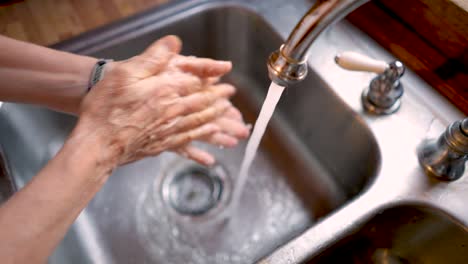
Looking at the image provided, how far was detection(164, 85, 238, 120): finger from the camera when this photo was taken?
530 mm

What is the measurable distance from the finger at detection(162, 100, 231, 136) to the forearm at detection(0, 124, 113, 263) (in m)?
0.13

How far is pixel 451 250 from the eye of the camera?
490mm

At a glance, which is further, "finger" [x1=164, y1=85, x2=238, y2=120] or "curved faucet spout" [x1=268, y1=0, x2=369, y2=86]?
"finger" [x1=164, y1=85, x2=238, y2=120]

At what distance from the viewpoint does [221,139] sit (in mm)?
632

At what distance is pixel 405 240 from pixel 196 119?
377 mm

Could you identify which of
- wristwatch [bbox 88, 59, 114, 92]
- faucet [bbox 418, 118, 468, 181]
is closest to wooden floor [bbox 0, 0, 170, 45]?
wristwatch [bbox 88, 59, 114, 92]

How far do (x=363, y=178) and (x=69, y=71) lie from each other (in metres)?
0.50

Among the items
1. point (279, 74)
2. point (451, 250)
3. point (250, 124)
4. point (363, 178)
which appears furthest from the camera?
point (250, 124)

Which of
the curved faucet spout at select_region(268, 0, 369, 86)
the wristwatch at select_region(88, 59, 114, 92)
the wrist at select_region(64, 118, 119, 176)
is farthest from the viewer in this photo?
the wristwatch at select_region(88, 59, 114, 92)

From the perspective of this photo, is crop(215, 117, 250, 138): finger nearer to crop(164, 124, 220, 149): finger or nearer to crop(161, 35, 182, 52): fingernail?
crop(164, 124, 220, 149): finger

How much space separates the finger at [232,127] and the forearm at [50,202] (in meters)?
0.25

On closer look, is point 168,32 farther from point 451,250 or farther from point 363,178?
point 451,250

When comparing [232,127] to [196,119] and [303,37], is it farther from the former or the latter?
[303,37]

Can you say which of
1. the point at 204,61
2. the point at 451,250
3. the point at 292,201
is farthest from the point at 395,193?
the point at 204,61
